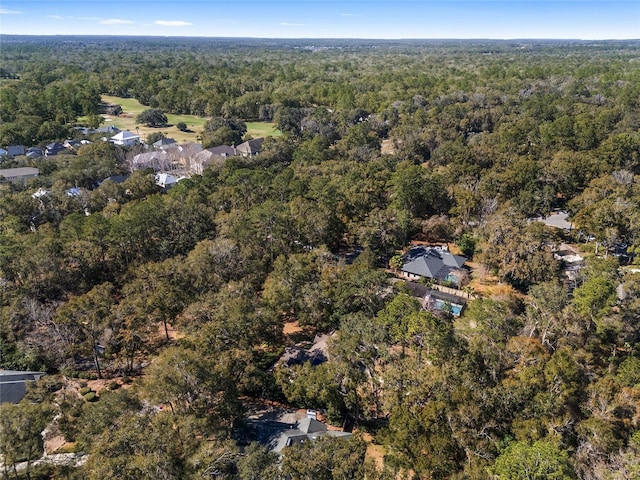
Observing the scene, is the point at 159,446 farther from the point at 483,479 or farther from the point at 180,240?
the point at 180,240

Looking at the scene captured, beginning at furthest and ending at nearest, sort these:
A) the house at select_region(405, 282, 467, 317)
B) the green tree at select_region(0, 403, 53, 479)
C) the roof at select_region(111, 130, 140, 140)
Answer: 1. the roof at select_region(111, 130, 140, 140)
2. the house at select_region(405, 282, 467, 317)
3. the green tree at select_region(0, 403, 53, 479)

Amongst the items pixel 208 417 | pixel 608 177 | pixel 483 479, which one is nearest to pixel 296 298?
pixel 208 417

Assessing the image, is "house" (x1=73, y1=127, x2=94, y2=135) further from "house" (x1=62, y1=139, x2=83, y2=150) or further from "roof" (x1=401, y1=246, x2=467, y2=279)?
"roof" (x1=401, y1=246, x2=467, y2=279)

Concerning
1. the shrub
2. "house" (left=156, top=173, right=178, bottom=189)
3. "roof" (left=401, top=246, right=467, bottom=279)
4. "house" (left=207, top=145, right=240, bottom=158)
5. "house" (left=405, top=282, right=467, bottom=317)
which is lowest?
the shrub

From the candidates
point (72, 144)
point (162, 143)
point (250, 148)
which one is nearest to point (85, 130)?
point (72, 144)

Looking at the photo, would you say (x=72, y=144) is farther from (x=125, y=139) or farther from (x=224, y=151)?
(x=224, y=151)

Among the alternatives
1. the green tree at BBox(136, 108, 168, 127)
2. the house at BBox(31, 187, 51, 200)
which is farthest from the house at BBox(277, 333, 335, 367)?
the green tree at BBox(136, 108, 168, 127)
